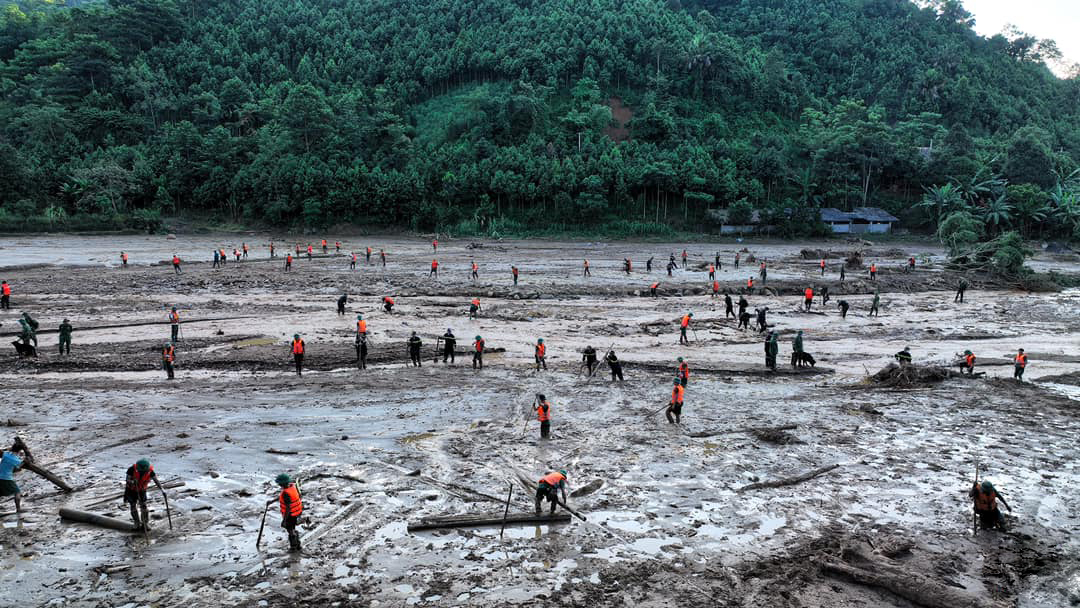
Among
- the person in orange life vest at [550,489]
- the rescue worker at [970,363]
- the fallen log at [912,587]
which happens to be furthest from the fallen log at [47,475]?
the rescue worker at [970,363]

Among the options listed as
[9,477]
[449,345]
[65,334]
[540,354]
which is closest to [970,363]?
[540,354]

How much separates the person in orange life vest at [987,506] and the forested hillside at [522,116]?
176 ft

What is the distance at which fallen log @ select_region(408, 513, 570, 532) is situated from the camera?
10.2 metres

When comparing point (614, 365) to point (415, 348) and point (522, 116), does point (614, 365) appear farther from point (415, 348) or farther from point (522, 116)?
point (522, 116)

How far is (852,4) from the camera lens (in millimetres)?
113938

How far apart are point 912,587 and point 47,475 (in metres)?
13.5

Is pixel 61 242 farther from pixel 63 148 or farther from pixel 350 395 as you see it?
pixel 350 395

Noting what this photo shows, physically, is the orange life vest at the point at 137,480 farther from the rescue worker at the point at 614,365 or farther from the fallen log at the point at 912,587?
the rescue worker at the point at 614,365

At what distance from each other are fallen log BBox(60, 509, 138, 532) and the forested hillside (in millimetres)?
52829

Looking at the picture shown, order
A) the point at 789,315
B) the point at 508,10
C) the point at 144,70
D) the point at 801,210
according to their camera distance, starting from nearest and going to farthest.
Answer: the point at 789,315 < the point at 801,210 < the point at 144,70 < the point at 508,10

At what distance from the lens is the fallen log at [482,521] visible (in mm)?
10195

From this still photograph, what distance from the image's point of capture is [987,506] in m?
10.3

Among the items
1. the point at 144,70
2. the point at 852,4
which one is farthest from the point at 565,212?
the point at 852,4

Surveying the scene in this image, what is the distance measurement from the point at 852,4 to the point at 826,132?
180 ft
